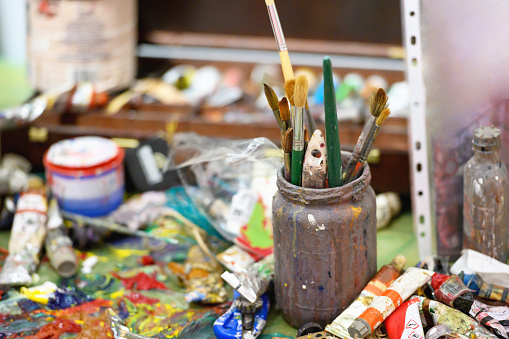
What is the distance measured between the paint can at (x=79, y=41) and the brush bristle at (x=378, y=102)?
35.0 inches

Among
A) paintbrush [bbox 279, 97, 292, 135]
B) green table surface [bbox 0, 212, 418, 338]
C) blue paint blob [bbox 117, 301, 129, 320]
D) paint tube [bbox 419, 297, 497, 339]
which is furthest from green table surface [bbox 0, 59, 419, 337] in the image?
paintbrush [bbox 279, 97, 292, 135]

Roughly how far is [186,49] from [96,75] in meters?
0.29

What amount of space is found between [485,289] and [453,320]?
12cm

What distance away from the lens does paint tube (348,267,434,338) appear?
3.23ft

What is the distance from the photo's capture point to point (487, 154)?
1.11 meters

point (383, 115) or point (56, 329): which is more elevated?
point (383, 115)

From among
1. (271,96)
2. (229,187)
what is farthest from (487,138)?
(229,187)

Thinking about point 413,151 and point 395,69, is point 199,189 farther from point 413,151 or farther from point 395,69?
point 395,69

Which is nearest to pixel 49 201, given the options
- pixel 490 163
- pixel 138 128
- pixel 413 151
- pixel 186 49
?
pixel 138 128

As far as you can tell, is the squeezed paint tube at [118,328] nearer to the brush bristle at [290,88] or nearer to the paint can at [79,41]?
the brush bristle at [290,88]

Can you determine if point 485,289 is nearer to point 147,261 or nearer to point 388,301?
point 388,301

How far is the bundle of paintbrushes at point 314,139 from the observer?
980mm

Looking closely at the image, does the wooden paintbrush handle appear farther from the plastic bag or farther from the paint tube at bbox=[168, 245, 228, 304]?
the paint tube at bbox=[168, 245, 228, 304]

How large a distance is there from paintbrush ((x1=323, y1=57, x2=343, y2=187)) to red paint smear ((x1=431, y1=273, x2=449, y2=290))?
215mm
